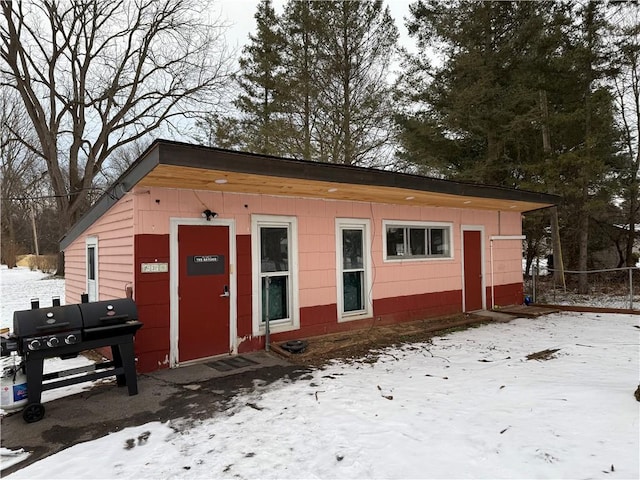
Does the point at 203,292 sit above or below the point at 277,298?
above

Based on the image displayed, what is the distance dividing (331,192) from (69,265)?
6532 mm

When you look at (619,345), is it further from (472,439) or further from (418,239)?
(472,439)

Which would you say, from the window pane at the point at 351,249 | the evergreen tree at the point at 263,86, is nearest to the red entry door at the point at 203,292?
the window pane at the point at 351,249

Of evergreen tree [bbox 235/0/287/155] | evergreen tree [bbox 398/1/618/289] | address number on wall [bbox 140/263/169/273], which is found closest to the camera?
address number on wall [bbox 140/263/169/273]

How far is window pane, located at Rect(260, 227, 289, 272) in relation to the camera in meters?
5.78

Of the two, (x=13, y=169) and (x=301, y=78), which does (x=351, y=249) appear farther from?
(x=13, y=169)

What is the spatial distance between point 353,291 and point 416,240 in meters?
1.79

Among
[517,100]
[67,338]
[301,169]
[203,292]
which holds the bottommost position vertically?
[67,338]

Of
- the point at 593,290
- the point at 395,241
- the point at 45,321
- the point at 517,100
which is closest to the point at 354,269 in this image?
the point at 395,241

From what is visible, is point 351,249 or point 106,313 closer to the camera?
point 106,313

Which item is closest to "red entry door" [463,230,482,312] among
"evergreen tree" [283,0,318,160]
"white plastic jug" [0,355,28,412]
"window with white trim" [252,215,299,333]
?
"window with white trim" [252,215,299,333]

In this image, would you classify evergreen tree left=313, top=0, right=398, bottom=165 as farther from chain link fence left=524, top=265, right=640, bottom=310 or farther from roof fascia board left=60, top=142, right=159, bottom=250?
roof fascia board left=60, top=142, right=159, bottom=250

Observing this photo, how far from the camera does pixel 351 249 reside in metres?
6.79

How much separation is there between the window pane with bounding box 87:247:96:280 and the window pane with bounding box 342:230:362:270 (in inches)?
168
